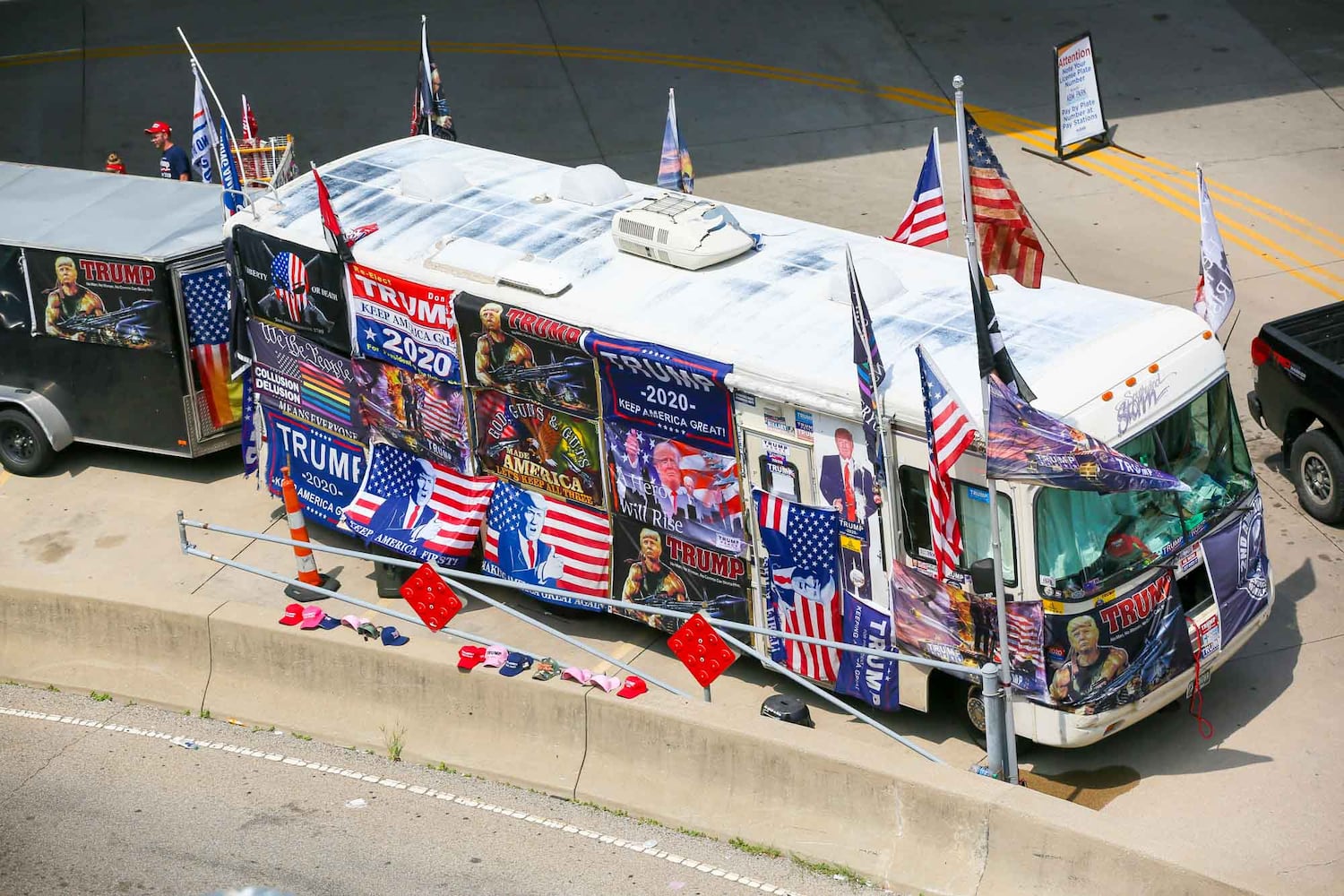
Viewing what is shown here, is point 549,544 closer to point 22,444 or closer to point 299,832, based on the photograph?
point 299,832

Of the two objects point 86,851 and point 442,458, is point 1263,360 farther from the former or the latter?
point 86,851

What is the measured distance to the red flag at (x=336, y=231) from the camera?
1263 centimetres

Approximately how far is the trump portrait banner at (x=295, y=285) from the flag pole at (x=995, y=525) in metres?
5.15

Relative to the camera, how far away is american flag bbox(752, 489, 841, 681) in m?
11.1

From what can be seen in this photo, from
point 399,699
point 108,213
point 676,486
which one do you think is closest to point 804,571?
point 676,486

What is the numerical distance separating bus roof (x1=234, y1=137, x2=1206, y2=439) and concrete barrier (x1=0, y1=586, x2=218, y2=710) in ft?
9.81

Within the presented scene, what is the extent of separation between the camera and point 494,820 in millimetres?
10469

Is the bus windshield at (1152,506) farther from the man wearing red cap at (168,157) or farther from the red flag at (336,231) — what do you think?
the man wearing red cap at (168,157)

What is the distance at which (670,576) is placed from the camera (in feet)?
39.6

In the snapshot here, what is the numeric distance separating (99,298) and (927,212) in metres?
7.09

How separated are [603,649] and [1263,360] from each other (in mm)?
5960

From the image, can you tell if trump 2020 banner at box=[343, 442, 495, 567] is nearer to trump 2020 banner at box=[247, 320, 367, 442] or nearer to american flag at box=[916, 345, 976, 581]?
trump 2020 banner at box=[247, 320, 367, 442]

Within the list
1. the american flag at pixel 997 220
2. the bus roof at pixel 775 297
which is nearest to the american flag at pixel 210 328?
the bus roof at pixel 775 297

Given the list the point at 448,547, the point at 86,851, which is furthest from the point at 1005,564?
the point at 86,851
